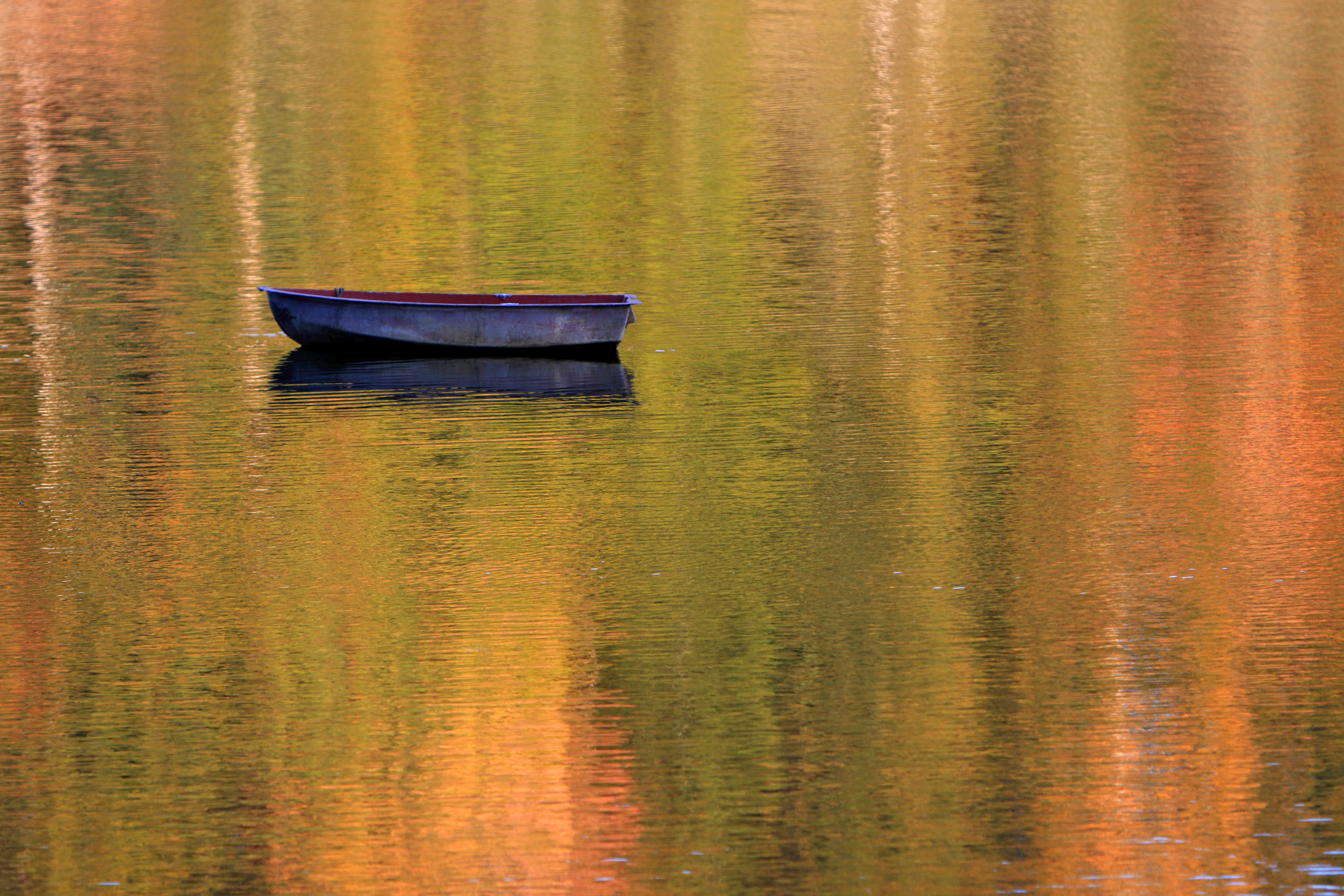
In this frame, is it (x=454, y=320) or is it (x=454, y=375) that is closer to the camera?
(x=454, y=375)

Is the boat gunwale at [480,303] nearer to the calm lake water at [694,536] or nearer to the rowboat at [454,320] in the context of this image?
the rowboat at [454,320]

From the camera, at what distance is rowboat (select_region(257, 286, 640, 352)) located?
24.9m

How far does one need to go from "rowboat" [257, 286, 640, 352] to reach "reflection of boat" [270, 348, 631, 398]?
21 cm

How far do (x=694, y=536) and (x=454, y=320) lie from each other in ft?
27.9

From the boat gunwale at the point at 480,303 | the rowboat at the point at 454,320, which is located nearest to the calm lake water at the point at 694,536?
the rowboat at the point at 454,320

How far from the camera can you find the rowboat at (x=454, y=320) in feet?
81.6

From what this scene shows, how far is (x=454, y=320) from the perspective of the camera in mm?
25062

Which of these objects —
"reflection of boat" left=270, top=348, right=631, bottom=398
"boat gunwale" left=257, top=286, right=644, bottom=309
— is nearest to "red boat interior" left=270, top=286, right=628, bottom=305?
"boat gunwale" left=257, top=286, right=644, bottom=309

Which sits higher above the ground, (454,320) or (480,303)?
(480,303)

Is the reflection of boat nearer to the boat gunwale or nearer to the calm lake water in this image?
the calm lake water

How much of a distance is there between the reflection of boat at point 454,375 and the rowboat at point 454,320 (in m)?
0.21

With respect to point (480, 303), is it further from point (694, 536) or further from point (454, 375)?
point (694, 536)

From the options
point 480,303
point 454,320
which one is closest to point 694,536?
point 454,320

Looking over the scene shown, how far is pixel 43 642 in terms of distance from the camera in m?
15.0
